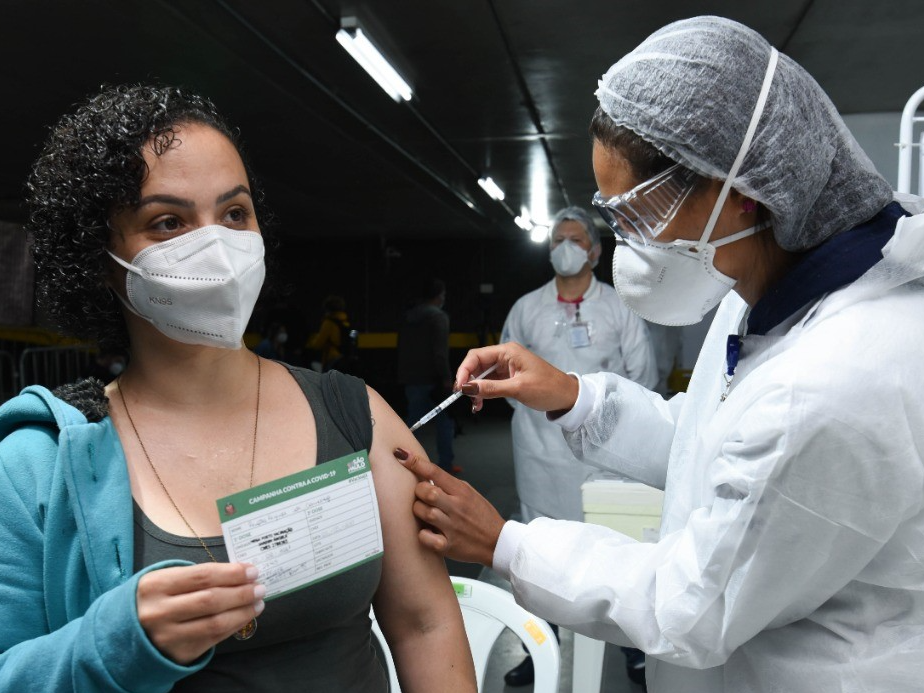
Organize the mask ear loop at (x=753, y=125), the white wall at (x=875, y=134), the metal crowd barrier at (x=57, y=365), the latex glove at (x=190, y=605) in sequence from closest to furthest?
the latex glove at (x=190, y=605) → the mask ear loop at (x=753, y=125) → the white wall at (x=875, y=134) → the metal crowd barrier at (x=57, y=365)

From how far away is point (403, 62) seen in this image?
4.86m

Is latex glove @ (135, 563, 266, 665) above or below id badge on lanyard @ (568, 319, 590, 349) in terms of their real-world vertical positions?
below

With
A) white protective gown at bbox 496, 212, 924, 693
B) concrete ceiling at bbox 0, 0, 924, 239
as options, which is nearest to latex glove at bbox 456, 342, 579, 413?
white protective gown at bbox 496, 212, 924, 693

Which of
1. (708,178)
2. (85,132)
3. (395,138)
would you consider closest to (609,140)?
(708,178)

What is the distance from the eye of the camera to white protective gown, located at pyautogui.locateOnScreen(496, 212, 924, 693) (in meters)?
0.87

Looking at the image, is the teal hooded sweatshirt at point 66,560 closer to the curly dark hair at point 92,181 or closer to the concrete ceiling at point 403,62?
the curly dark hair at point 92,181

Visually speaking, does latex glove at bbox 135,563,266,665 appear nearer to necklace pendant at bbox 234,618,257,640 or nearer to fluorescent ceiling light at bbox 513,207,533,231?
necklace pendant at bbox 234,618,257,640

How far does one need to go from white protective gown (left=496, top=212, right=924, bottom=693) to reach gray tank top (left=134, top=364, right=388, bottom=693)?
0.86ft

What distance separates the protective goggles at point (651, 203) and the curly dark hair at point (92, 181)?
0.57 meters

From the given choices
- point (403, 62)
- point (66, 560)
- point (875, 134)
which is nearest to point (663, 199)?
point (66, 560)

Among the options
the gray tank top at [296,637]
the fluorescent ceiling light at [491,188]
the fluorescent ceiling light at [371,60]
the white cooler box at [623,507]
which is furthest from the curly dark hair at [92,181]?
the fluorescent ceiling light at [491,188]

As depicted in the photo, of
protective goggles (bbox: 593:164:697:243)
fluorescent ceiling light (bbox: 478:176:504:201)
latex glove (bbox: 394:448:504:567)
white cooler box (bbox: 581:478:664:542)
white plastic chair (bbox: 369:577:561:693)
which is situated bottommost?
white plastic chair (bbox: 369:577:561:693)

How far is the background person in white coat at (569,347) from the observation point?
316 cm

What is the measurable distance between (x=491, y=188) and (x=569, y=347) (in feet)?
19.6
